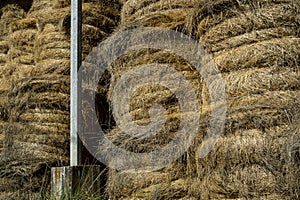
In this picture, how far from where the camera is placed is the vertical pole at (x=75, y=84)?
4.49 metres

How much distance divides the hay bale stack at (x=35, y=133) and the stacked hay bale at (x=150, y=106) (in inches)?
16.9

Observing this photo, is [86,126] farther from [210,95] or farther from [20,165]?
[210,95]

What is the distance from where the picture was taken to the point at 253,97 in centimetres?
341

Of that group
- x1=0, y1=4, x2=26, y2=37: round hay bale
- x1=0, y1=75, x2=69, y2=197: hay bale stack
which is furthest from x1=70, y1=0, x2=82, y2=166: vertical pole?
x1=0, y1=4, x2=26, y2=37: round hay bale

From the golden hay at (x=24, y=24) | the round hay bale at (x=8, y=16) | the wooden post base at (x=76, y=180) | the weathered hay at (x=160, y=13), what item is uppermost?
the round hay bale at (x=8, y=16)

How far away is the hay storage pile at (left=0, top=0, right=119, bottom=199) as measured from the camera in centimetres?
457

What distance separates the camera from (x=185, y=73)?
159 inches

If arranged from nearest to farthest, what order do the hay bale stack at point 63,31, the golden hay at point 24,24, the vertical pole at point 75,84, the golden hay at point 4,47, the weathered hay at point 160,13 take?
the weathered hay at point 160,13 → the vertical pole at point 75,84 → the hay bale stack at point 63,31 → the golden hay at point 24,24 → the golden hay at point 4,47

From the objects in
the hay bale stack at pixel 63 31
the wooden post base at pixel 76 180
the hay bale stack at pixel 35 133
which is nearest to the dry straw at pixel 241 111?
the wooden post base at pixel 76 180

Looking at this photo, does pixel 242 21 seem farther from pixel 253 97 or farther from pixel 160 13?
pixel 160 13

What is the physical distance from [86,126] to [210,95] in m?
1.30

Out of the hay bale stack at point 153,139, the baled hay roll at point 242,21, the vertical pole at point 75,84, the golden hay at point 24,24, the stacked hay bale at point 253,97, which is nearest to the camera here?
the stacked hay bale at point 253,97

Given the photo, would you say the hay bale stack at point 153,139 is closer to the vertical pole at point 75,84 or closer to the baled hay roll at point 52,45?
the vertical pole at point 75,84

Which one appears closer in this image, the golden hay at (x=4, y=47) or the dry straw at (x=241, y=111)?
the dry straw at (x=241, y=111)
